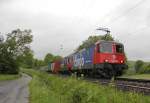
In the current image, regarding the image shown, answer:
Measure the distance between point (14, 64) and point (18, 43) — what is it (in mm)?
8606

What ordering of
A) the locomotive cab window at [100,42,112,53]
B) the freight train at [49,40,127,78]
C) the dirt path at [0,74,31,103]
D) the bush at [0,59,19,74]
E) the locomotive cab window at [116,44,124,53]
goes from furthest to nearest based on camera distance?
the bush at [0,59,19,74]
the locomotive cab window at [116,44,124,53]
the locomotive cab window at [100,42,112,53]
the freight train at [49,40,127,78]
the dirt path at [0,74,31,103]

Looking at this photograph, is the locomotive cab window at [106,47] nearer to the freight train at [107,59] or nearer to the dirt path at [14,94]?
the freight train at [107,59]

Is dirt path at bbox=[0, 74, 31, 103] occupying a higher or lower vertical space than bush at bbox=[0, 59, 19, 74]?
lower

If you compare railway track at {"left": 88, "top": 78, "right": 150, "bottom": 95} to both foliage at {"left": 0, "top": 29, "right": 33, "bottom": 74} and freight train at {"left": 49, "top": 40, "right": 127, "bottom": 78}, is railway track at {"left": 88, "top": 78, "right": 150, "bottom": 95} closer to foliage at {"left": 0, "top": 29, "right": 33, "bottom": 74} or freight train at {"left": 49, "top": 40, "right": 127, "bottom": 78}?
freight train at {"left": 49, "top": 40, "right": 127, "bottom": 78}

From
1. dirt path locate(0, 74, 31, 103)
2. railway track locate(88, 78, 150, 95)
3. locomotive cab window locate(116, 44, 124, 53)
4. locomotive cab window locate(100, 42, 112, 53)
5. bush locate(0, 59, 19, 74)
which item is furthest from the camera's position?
bush locate(0, 59, 19, 74)

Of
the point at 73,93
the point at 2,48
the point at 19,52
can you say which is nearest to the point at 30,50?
the point at 19,52

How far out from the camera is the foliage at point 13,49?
267 feet

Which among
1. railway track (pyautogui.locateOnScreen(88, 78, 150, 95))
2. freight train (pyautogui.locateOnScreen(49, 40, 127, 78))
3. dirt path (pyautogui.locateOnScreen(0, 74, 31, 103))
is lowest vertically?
dirt path (pyautogui.locateOnScreen(0, 74, 31, 103))

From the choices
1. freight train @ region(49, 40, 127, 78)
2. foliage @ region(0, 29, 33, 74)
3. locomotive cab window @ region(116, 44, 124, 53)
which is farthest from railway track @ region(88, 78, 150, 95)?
foliage @ region(0, 29, 33, 74)

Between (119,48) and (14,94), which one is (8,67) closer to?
(14,94)

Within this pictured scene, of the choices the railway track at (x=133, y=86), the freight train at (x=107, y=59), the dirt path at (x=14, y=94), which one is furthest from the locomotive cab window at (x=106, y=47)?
the railway track at (x=133, y=86)

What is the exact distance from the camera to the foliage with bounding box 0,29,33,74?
8131cm

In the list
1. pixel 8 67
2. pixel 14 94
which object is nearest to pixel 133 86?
pixel 14 94

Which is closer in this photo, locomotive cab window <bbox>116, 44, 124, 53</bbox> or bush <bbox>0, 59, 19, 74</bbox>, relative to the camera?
locomotive cab window <bbox>116, 44, 124, 53</bbox>
